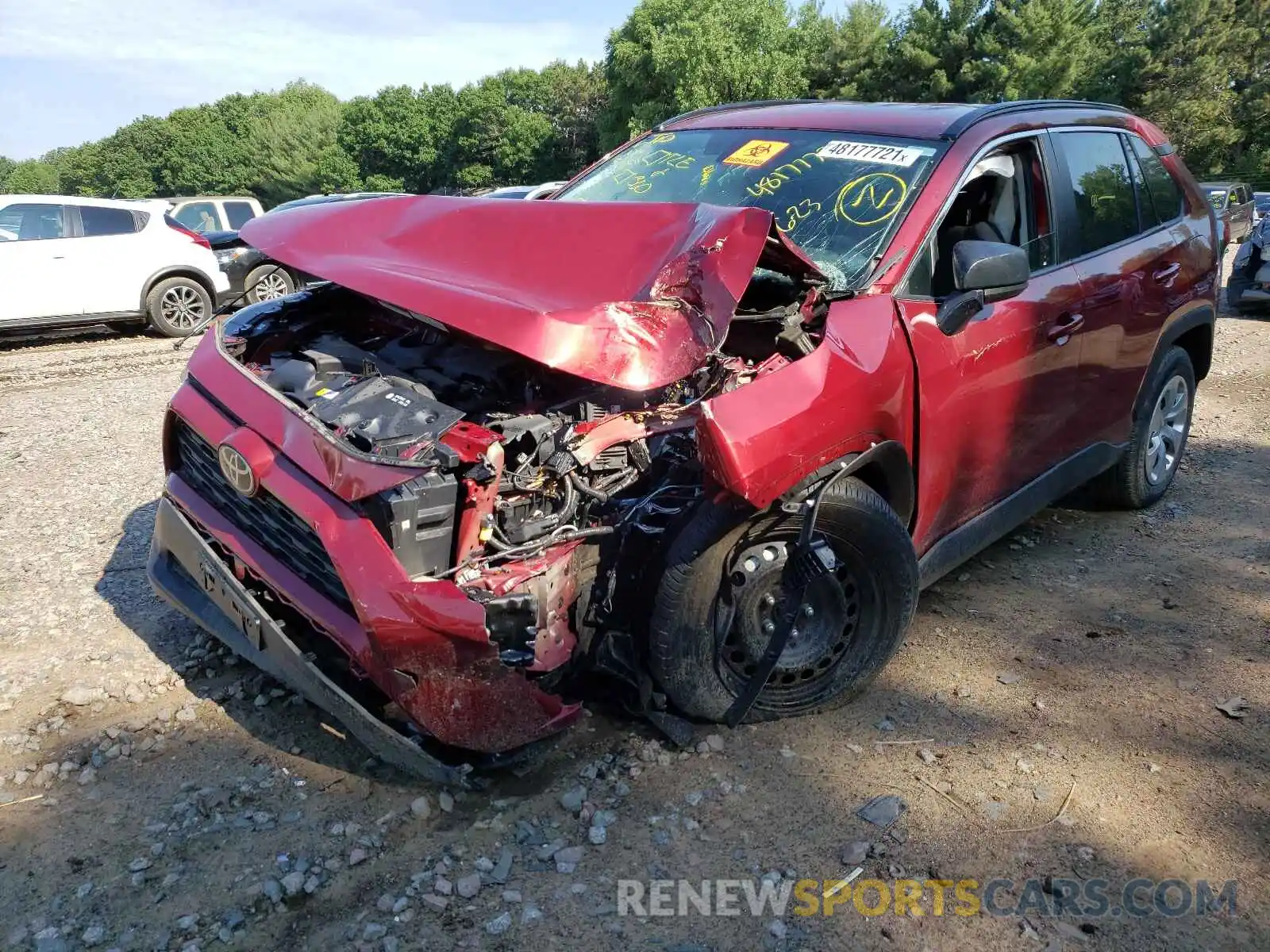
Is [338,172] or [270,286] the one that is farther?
[338,172]

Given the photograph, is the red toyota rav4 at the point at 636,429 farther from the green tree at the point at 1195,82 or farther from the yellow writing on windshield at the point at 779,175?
the green tree at the point at 1195,82

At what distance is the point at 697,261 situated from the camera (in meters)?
2.69

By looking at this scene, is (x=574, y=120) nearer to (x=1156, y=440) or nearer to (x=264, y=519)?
(x=1156, y=440)

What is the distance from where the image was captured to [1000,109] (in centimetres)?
367

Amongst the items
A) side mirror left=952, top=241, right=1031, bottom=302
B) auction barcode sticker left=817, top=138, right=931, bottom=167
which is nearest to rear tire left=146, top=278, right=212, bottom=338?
auction barcode sticker left=817, top=138, right=931, bottom=167

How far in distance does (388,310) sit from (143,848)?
199cm

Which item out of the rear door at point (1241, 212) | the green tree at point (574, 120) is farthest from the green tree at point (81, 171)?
the rear door at point (1241, 212)

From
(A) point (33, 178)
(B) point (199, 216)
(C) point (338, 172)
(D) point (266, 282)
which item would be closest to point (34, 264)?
(D) point (266, 282)

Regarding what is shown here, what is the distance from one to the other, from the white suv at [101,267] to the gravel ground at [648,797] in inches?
281

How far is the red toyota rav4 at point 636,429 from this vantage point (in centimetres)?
246

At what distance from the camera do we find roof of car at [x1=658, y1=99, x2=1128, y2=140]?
3487 millimetres

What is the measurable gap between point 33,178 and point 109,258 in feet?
419

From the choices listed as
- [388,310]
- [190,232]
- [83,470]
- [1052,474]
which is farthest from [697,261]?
[190,232]

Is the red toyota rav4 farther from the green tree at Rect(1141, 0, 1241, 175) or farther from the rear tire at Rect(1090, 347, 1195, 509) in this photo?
the green tree at Rect(1141, 0, 1241, 175)
